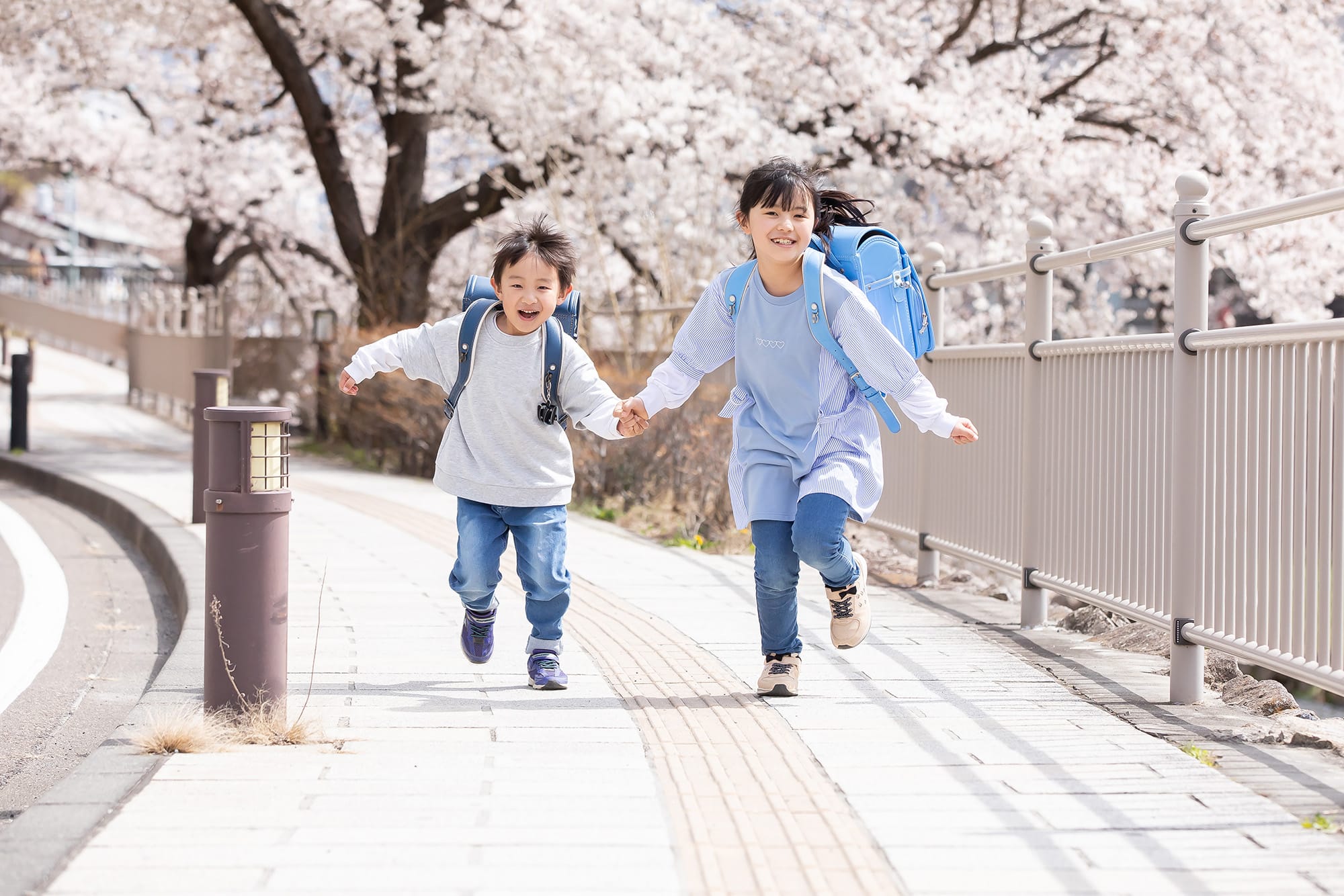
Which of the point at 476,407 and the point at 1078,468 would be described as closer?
the point at 476,407

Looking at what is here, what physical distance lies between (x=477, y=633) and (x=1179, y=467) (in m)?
2.27

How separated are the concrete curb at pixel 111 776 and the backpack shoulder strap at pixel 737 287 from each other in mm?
1972

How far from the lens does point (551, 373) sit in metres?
4.57

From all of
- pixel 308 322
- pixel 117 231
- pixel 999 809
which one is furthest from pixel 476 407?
pixel 117 231

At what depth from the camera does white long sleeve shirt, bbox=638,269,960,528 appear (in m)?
4.33

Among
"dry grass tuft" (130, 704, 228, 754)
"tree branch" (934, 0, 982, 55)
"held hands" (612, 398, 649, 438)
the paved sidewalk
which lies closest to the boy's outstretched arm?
"held hands" (612, 398, 649, 438)

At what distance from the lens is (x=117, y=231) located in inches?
2339

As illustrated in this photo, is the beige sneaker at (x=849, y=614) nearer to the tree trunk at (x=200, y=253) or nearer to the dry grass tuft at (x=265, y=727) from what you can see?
the dry grass tuft at (x=265, y=727)

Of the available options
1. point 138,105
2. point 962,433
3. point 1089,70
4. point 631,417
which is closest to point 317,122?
point 1089,70

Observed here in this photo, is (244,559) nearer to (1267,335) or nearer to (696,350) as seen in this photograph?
(696,350)

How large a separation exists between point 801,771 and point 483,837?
35.9 inches

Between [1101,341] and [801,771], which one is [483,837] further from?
[1101,341]

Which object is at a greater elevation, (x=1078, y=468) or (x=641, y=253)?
(x=641, y=253)

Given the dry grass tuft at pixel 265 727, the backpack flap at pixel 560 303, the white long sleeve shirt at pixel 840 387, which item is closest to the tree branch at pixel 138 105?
the backpack flap at pixel 560 303
